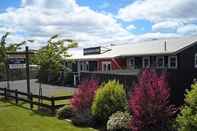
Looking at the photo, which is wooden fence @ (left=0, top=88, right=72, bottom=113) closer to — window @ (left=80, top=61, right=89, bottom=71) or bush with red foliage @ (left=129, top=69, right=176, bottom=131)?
bush with red foliage @ (left=129, top=69, right=176, bottom=131)

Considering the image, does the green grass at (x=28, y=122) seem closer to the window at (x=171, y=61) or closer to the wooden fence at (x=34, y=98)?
the wooden fence at (x=34, y=98)

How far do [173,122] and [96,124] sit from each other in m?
4.32

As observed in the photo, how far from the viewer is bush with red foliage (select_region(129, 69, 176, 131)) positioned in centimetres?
1248

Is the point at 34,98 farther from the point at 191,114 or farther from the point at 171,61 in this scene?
the point at 191,114

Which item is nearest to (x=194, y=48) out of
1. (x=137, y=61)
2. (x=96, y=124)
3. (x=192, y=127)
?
(x=137, y=61)

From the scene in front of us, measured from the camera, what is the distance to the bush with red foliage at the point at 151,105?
12.5 meters

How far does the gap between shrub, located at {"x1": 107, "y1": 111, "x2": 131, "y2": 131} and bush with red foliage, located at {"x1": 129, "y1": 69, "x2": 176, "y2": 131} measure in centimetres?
86

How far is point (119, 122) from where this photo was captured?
13.8m

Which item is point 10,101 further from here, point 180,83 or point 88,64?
point 88,64

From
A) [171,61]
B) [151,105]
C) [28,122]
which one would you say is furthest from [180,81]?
[171,61]

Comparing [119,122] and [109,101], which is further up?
[109,101]

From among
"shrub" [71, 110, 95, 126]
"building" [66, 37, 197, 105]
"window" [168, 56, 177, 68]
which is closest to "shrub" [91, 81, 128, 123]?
"shrub" [71, 110, 95, 126]

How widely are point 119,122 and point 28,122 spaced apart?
5.44 metres

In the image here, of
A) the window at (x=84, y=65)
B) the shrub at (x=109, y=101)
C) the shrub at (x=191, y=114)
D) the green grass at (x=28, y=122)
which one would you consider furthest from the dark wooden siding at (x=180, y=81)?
the window at (x=84, y=65)
